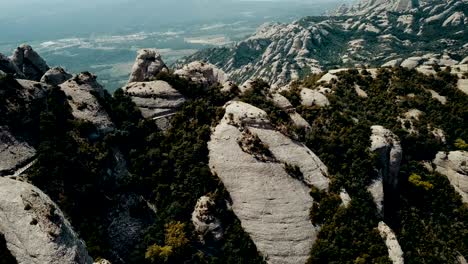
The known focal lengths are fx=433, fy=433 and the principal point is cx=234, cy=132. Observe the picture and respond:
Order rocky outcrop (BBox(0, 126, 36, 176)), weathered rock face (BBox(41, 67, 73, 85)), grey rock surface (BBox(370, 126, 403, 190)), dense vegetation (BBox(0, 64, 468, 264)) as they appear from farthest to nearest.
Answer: weathered rock face (BBox(41, 67, 73, 85)) < grey rock surface (BBox(370, 126, 403, 190)) < dense vegetation (BBox(0, 64, 468, 264)) < rocky outcrop (BBox(0, 126, 36, 176))

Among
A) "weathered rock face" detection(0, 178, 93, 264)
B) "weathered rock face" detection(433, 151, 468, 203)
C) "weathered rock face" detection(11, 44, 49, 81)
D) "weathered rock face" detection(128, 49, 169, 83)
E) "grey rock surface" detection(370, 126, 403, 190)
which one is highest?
"weathered rock face" detection(11, 44, 49, 81)

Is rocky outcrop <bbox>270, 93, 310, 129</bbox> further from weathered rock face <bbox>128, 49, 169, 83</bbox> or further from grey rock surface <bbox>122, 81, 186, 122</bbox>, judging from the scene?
weathered rock face <bbox>128, 49, 169, 83</bbox>

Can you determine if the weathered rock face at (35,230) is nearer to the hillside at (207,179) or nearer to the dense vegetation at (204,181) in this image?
the hillside at (207,179)

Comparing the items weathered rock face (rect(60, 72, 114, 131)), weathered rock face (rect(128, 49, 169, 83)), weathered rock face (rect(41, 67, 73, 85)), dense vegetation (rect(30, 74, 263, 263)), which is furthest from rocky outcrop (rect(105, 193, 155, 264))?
weathered rock face (rect(128, 49, 169, 83))

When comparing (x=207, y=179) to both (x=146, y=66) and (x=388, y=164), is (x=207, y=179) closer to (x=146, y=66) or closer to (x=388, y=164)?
(x=388, y=164)

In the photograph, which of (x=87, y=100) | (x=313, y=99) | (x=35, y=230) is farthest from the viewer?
(x=313, y=99)

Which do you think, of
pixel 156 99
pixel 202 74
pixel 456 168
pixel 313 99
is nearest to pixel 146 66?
pixel 202 74
